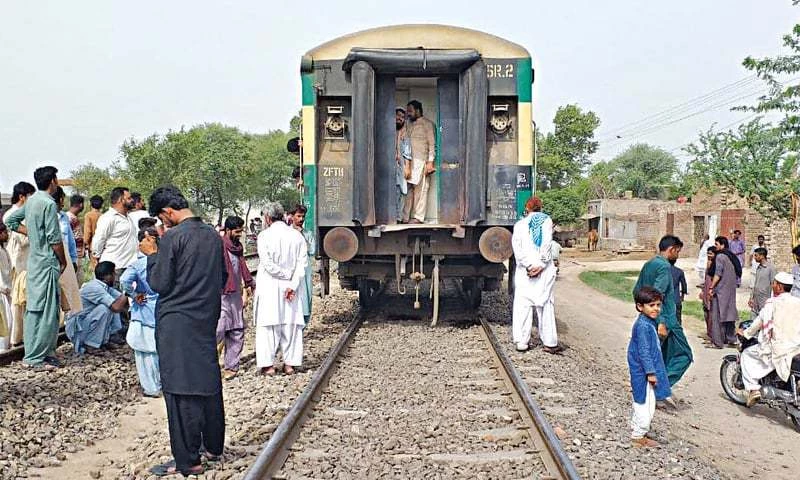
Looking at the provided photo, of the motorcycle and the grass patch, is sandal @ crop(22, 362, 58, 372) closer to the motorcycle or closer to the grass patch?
the motorcycle

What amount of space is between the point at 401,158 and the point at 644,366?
17.3 feet

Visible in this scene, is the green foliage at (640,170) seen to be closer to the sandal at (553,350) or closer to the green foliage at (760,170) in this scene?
the green foliage at (760,170)

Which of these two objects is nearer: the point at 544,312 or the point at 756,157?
the point at 544,312

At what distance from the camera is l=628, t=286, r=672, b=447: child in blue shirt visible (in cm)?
551

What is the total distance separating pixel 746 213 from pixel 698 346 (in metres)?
17.7

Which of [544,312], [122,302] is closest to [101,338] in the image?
[122,302]

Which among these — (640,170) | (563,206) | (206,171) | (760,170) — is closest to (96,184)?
(206,171)

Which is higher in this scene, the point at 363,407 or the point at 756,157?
the point at 756,157

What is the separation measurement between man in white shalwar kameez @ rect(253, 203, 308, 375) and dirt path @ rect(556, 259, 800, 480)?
11.8 feet

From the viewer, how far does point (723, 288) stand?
1102cm

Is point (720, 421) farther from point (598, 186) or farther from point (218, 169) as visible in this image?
point (598, 186)

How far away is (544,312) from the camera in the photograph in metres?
8.73

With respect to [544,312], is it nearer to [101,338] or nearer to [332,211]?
[332,211]

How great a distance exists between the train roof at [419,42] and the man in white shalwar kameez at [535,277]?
223 centimetres
